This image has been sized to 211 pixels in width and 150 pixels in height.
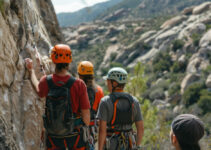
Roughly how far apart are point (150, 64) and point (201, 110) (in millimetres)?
21507

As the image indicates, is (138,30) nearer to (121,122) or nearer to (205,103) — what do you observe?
(205,103)

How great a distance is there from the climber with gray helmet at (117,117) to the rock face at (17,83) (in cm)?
89

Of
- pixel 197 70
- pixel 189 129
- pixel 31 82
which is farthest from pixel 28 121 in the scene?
pixel 197 70

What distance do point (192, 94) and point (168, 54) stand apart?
1646 centimetres

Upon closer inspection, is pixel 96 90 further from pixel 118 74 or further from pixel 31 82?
pixel 31 82

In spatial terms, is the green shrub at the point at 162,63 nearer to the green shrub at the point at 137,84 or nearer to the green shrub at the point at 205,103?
the green shrub at the point at 205,103

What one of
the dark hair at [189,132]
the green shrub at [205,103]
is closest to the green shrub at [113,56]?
the green shrub at [205,103]

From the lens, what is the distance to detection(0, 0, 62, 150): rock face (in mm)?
2689

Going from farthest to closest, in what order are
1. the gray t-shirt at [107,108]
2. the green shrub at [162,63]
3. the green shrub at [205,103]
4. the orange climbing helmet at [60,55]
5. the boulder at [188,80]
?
1. the green shrub at [162,63]
2. the boulder at [188,80]
3. the green shrub at [205,103]
4. the gray t-shirt at [107,108]
5. the orange climbing helmet at [60,55]

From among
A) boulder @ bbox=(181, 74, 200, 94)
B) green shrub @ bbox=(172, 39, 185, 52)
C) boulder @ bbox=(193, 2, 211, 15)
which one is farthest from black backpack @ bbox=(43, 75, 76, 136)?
boulder @ bbox=(193, 2, 211, 15)

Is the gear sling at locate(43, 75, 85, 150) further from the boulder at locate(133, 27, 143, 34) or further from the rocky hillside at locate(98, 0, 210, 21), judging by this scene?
the rocky hillside at locate(98, 0, 210, 21)

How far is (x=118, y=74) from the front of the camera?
318cm

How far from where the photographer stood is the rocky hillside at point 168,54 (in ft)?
88.0

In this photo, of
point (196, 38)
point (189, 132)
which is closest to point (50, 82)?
point (189, 132)
